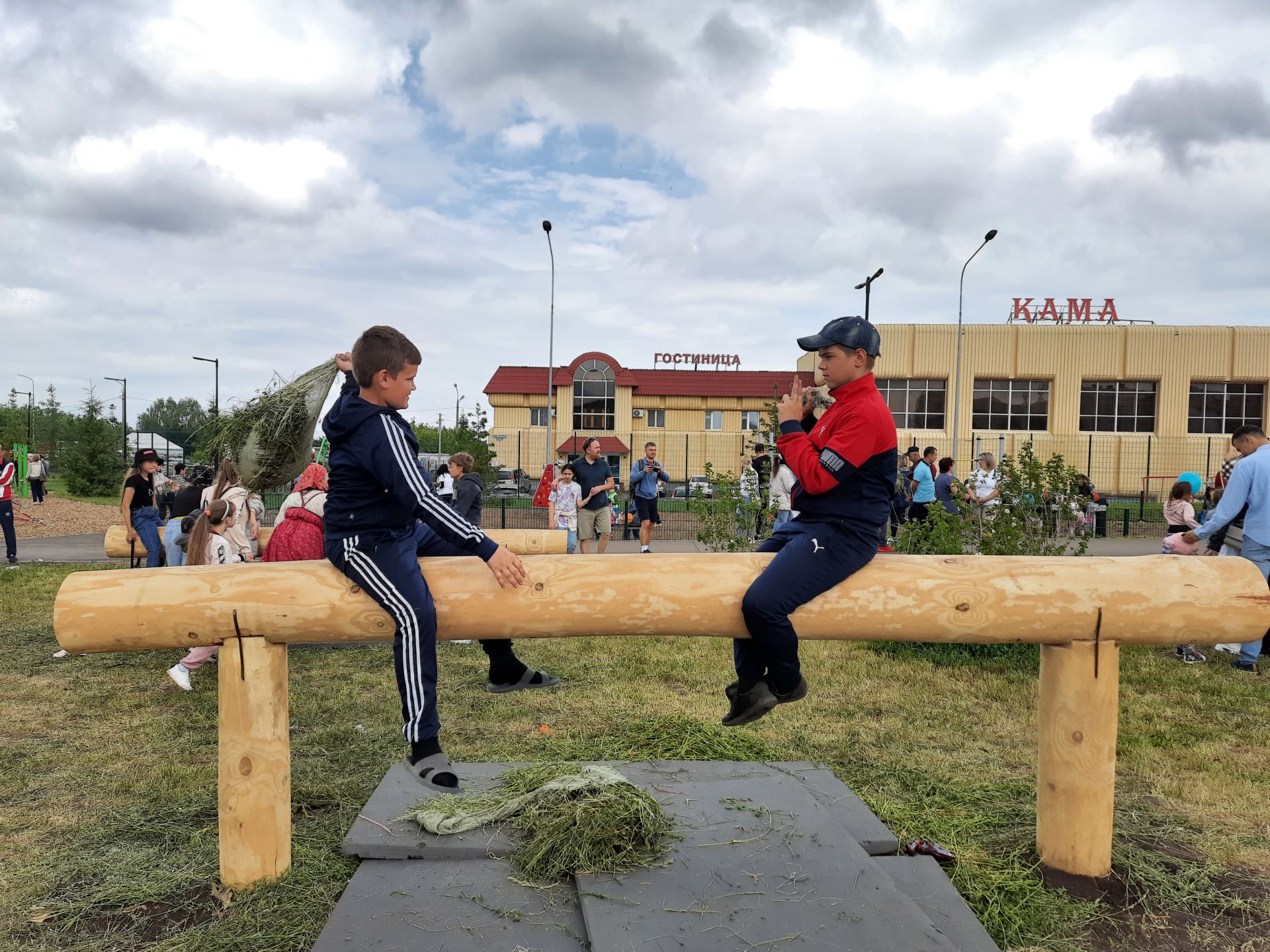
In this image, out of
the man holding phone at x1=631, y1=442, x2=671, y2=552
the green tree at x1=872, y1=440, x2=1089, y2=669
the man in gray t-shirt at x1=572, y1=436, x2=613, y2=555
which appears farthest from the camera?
the man holding phone at x1=631, y1=442, x2=671, y2=552

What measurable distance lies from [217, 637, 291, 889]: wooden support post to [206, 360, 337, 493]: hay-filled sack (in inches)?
230

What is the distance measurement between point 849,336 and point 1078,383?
38.6m

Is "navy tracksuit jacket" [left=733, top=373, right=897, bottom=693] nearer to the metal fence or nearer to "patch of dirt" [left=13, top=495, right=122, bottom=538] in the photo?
"patch of dirt" [left=13, top=495, right=122, bottom=538]

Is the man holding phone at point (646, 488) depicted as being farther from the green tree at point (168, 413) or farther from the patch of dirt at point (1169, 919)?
the green tree at point (168, 413)

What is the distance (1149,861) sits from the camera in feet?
13.5

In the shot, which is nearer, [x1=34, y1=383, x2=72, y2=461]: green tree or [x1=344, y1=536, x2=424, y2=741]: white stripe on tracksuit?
[x1=344, y1=536, x2=424, y2=741]: white stripe on tracksuit

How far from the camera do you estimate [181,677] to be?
6.90 m

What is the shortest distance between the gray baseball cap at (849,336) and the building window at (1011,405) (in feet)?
120

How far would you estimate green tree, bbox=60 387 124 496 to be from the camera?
30.4 meters

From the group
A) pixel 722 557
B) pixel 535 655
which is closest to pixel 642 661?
pixel 535 655

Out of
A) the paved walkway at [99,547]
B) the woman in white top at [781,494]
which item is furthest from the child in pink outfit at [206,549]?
the paved walkway at [99,547]

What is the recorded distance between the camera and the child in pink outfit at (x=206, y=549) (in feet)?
22.9

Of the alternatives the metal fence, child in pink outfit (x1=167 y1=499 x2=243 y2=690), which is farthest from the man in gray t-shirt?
the metal fence

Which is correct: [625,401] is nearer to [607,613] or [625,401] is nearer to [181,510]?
[181,510]
